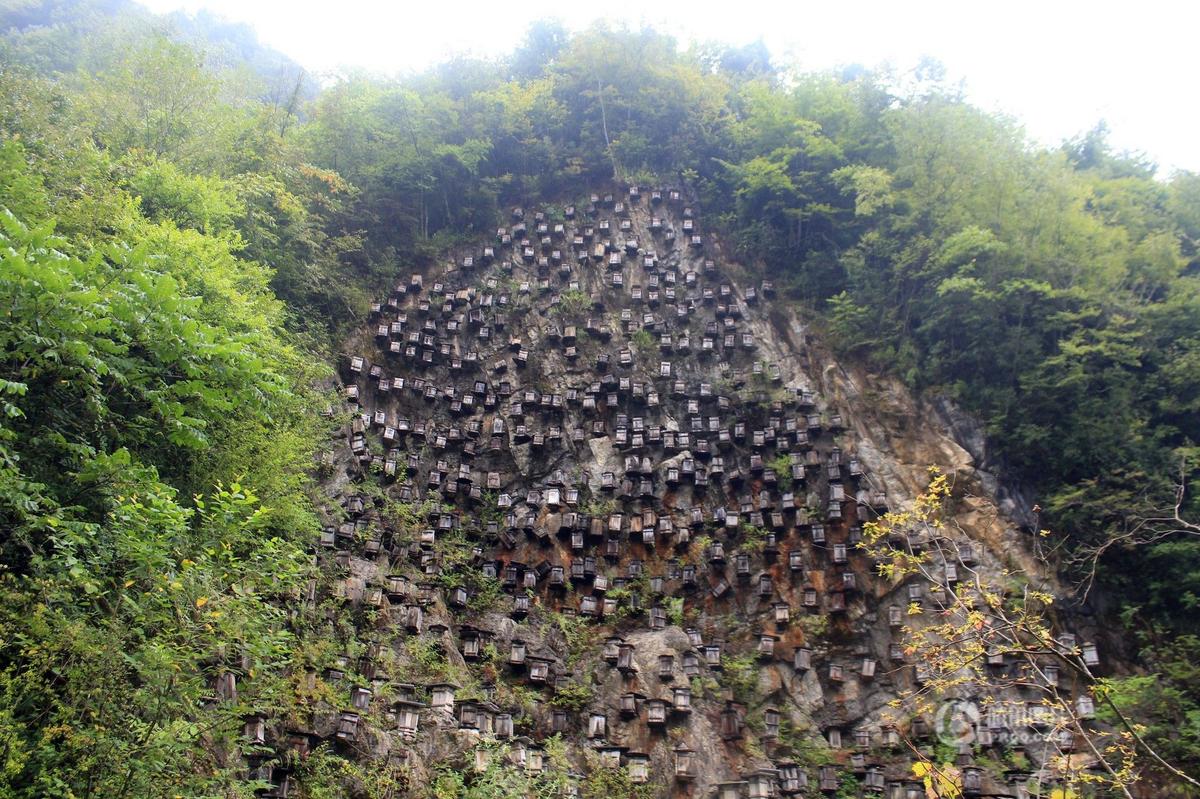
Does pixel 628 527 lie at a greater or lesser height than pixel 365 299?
lesser

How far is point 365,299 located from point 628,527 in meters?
9.47

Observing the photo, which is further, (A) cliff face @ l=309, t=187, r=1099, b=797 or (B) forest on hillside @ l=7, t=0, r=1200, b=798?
(A) cliff face @ l=309, t=187, r=1099, b=797

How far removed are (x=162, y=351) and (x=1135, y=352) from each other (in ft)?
56.3

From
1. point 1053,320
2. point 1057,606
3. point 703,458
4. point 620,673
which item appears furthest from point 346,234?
point 1057,606

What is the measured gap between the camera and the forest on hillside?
21.7 ft

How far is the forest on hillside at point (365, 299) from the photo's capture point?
6.61 m

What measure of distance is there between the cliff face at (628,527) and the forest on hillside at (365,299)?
1.21m

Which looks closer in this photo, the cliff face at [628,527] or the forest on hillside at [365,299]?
the forest on hillside at [365,299]

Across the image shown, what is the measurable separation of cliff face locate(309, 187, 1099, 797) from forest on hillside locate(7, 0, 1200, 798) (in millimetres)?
1211

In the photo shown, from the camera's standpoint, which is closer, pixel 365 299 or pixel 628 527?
pixel 628 527

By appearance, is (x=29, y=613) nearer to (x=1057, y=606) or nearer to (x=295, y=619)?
(x=295, y=619)

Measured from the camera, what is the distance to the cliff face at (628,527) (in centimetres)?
1184

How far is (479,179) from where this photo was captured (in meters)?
22.2

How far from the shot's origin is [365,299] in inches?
742
